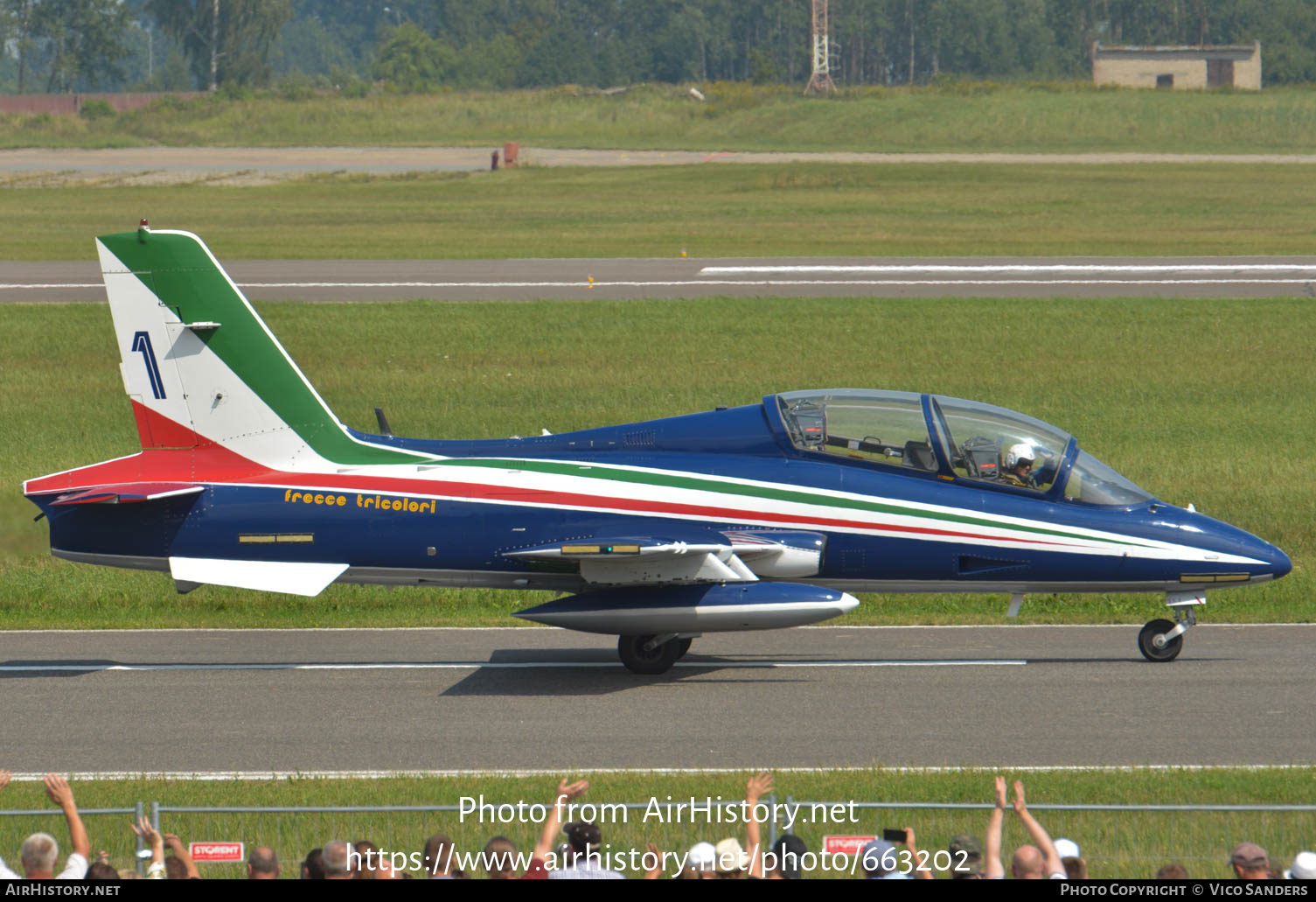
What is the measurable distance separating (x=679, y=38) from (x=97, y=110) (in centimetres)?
7357

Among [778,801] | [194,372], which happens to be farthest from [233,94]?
[778,801]

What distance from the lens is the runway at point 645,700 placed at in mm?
13078

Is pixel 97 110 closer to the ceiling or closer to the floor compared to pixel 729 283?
closer to the ceiling

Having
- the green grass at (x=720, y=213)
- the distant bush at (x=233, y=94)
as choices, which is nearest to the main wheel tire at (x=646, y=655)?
the green grass at (x=720, y=213)

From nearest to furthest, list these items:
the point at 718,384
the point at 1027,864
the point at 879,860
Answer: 1. the point at 1027,864
2. the point at 879,860
3. the point at 718,384

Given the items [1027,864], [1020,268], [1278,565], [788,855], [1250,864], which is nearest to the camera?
[1250,864]

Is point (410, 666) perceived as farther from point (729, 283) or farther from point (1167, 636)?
point (729, 283)

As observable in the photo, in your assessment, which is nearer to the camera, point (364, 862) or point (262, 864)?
point (262, 864)

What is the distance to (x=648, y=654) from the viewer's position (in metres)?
15.8

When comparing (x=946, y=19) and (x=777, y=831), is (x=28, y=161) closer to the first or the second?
(x=777, y=831)

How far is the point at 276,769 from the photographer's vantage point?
509 inches

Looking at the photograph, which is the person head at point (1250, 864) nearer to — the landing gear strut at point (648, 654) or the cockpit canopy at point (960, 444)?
the cockpit canopy at point (960, 444)

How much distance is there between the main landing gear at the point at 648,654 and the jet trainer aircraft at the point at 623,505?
0.07 feet

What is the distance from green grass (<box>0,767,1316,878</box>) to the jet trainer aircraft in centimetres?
305
